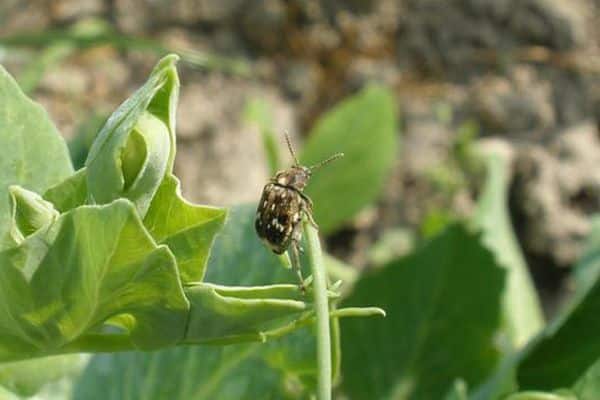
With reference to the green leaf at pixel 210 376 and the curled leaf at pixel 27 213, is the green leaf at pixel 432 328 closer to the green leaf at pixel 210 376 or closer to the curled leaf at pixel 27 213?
the green leaf at pixel 210 376

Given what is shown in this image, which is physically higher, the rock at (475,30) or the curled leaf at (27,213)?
the curled leaf at (27,213)

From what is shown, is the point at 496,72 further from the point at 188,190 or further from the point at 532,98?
the point at 188,190

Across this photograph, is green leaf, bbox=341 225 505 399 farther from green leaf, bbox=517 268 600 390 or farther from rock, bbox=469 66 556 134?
rock, bbox=469 66 556 134

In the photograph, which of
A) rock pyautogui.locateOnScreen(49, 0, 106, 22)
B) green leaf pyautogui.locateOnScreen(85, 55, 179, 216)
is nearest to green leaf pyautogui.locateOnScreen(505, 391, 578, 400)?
green leaf pyautogui.locateOnScreen(85, 55, 179, 216)

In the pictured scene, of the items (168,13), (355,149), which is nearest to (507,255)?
(355,149)

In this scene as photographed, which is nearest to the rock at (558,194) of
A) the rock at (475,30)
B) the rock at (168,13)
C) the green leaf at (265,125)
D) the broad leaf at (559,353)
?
the rock at (475,30)

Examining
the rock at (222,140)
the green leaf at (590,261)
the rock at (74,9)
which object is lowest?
the rock at (222,140)

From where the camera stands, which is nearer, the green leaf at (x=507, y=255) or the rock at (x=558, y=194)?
the green leaf at (x=507, y=255)
